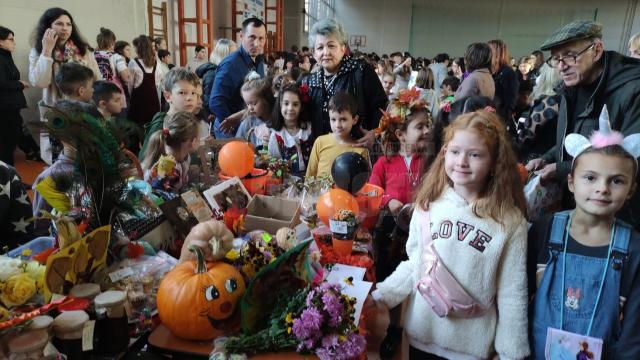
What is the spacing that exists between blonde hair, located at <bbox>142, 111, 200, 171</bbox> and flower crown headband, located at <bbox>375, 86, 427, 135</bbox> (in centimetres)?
120

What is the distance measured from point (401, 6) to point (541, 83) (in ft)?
61.1

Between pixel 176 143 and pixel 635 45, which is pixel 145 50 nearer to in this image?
pixel 176 143

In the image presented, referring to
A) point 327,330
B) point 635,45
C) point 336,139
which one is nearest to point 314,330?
point 327,330

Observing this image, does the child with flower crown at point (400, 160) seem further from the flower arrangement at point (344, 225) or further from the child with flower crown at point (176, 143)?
the child with flower crown at point (176, 143)

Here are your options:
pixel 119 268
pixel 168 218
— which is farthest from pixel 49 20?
pixel 119 268

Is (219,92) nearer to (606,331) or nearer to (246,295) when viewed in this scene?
(246,295)

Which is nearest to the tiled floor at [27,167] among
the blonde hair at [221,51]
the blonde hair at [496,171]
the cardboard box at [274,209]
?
the blonde hair at [221,51]

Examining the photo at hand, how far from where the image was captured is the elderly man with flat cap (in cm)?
A: 217

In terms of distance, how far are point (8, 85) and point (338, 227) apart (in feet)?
17.4

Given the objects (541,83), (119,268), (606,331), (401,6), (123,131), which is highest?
(401,6)

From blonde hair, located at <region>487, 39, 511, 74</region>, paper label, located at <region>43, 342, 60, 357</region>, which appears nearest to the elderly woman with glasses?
paper label, located at <region>43, 342, 60, 357</region>

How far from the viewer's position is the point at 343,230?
1.80m

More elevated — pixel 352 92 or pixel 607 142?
pixel 352 92

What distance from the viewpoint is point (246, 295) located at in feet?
4.14
